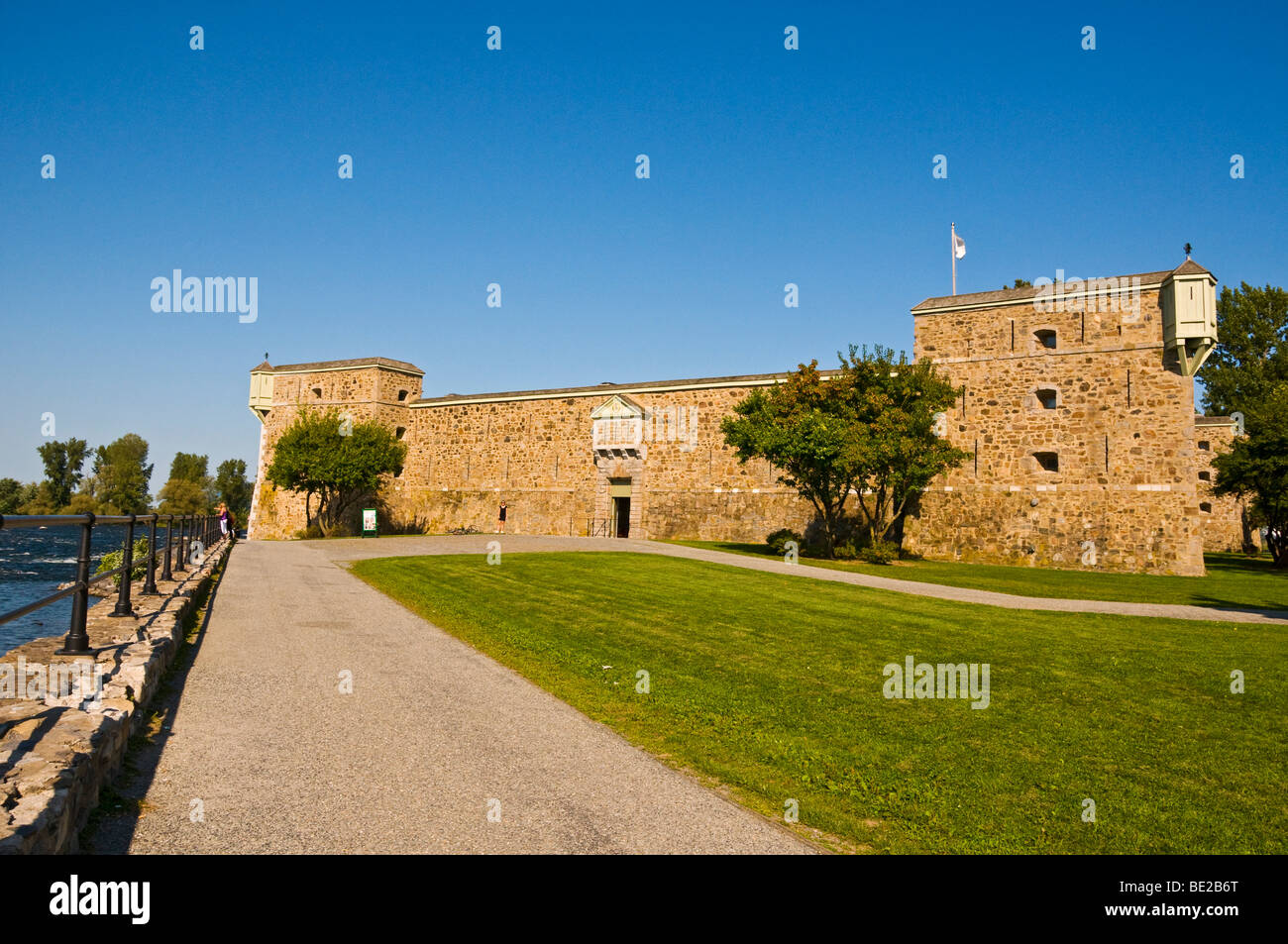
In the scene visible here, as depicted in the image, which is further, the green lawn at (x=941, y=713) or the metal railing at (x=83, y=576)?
the green lawn at (x=941, y=713)

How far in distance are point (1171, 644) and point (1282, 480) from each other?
29.9 meters

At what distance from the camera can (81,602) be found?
6.92m

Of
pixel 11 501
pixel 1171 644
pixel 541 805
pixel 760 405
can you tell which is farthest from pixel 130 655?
pixel 11 501

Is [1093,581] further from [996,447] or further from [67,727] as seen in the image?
[67,727]

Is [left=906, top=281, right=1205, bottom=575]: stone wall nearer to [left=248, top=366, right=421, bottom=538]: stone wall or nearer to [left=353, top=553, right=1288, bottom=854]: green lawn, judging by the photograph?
[left=353, top=553, right=1288, bottom=854]: green lawn

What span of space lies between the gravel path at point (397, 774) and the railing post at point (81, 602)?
93 cm

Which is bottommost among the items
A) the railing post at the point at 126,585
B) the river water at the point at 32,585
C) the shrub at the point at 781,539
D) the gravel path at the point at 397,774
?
the river water at the point at 32,585

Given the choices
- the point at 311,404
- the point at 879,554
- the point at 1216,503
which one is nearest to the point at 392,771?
the point at 879,554

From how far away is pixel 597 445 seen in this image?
41.1 meters

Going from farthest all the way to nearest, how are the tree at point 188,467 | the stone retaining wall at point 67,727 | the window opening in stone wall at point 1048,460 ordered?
the tree at point 188,467 < the window opening in stone wall at point 1048,460 < the stone retaining wall at point 67,727

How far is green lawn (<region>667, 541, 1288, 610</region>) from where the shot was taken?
19.8 meters

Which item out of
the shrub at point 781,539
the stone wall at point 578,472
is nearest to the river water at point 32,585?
the stone wall at point 578,472

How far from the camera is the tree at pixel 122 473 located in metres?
88.7

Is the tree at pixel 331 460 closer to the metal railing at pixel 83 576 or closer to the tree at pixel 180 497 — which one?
the metal railing at pixel 83 576
